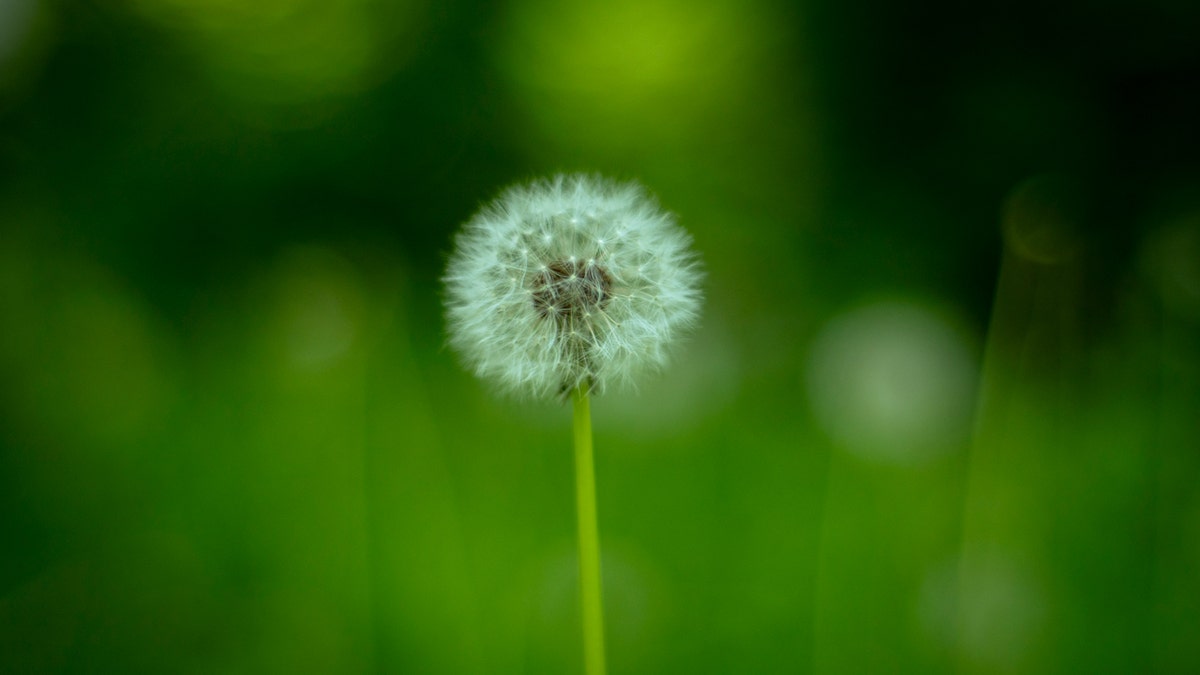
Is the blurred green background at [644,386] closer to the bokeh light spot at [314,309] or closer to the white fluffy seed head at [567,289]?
the bokeh light spot at [314,309]

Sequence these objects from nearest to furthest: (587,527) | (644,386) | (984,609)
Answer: (587,527), (644,386), (984,609)

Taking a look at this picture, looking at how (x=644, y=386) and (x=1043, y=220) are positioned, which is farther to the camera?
(x=1043, y=220)

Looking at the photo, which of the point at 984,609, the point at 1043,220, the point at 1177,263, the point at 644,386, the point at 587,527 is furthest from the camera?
the point at 1043,220

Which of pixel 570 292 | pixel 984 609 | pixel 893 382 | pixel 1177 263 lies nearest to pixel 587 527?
pixel 570 292

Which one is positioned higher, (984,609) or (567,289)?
(567,289)

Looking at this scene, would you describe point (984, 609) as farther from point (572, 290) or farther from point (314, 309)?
point (314, 309)

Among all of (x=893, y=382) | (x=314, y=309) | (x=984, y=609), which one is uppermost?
(x=314, y=309)

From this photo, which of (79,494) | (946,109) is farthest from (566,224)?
(946,109)
